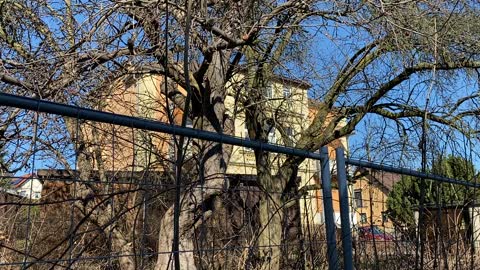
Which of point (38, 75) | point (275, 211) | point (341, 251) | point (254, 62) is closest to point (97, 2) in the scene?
point (38, 75)

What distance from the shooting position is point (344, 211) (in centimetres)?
321

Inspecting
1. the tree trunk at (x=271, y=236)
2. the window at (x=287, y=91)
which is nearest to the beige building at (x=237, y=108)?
the window at (x=287, y=91)

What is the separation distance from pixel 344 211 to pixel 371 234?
2.16ft

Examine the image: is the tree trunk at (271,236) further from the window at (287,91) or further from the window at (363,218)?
the window at (287,91)

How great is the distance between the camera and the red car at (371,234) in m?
3.71

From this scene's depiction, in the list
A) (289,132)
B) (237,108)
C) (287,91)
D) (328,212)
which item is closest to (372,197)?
(328,212)

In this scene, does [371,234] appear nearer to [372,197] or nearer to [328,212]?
[372,197]

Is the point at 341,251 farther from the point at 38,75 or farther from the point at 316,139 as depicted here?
the point at 316,139

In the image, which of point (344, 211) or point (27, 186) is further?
point (344, 211)

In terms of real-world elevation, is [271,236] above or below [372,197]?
below

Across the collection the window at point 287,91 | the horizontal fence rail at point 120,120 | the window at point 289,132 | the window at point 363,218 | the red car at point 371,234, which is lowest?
the red car at point 371,234

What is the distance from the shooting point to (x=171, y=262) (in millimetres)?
2850

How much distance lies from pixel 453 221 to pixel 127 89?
4.54 meters

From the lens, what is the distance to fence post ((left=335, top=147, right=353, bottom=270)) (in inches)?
125
